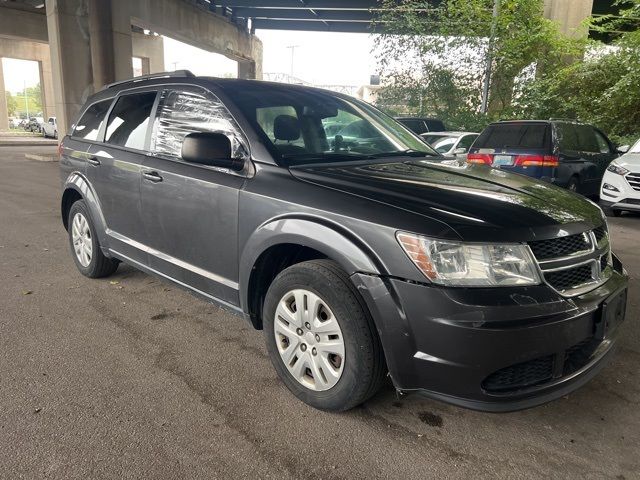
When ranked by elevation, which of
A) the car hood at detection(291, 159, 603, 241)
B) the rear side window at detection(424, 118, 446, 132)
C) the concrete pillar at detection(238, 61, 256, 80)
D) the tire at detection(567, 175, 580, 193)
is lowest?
the tire at detection(567, 175, 580, 193)

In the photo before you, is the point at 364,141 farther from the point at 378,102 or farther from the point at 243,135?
the point at 378,102

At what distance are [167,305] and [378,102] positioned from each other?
52.6 feet

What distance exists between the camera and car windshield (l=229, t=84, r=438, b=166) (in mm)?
3121

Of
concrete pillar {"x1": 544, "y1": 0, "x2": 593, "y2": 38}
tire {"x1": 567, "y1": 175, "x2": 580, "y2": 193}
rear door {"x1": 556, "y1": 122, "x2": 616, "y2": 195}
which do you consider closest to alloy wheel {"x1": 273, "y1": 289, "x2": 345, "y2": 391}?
Result: rear door {"x1": 556, "y1": 122, "x2": 616, "y2": 195}

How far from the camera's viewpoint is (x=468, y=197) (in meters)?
2.54

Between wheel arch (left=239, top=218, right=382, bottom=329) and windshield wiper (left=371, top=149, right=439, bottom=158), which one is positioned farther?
windshield wiper (left=371, top=149, right=439, bottom=158)

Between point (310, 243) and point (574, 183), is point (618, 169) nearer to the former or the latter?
point (574, 183)

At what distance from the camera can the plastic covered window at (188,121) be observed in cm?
310

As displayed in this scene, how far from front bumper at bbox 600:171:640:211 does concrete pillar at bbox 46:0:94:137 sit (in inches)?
623

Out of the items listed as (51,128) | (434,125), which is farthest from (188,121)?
(51,128)

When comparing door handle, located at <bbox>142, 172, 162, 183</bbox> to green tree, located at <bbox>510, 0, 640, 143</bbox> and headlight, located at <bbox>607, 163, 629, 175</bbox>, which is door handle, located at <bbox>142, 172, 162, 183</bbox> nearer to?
headlight, located at <bbox>607, 163, 629, 175</bbox>

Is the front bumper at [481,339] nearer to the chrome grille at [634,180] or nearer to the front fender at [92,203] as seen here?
the front fender at [92,203]

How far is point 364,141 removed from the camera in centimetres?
355

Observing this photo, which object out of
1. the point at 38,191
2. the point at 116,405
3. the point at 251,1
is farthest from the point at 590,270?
the point at 251,1
